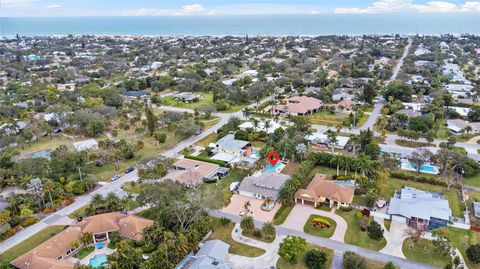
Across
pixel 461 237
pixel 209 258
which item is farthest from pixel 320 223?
pixel 461 237

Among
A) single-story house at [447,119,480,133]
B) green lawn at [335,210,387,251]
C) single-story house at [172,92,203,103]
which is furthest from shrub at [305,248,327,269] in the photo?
single-story house at [172,92,203,103]

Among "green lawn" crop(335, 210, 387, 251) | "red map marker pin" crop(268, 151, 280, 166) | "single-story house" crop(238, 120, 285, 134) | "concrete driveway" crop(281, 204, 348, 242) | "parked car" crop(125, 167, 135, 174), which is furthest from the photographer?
"single-story house" crop(238, 120, 285, 134)

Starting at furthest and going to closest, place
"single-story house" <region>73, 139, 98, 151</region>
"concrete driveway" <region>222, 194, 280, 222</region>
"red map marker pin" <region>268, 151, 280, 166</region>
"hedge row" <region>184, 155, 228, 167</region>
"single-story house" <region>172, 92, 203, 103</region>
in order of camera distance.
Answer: "single-story house" <region>172, 92, 203, 103</region>, "single-story house" <region>73, 139, 98, 151</region>, "hedge row" <region>184, 155, 228, 167</region>, "red map marker pin" <region>268, 151, 280, 166</region>, "concrete driveway" <region>222, 194, 280, 222</region>

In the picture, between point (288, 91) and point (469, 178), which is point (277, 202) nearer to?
point (469, 178)

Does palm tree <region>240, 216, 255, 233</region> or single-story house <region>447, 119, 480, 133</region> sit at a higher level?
single-story house <region>447, 119, 480, 133</region>

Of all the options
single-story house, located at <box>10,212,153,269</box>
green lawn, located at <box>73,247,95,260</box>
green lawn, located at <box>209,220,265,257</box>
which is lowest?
green lawn, located at <box>73,247,95,260</box>

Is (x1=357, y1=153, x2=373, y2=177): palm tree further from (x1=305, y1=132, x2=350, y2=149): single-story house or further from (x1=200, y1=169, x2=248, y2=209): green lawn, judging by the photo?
(x1=200, y1=169, x2=248, y2=209): green lawn

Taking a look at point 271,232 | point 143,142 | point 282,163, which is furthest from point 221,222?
point 143,142
